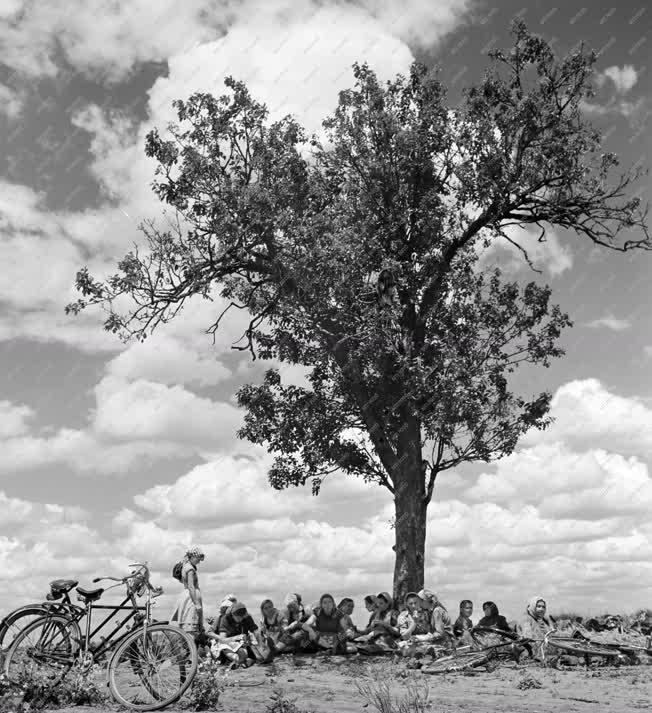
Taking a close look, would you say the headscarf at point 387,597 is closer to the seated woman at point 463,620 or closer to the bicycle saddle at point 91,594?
the seated woman at point 463,620

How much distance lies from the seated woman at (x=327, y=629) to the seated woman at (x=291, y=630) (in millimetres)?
159

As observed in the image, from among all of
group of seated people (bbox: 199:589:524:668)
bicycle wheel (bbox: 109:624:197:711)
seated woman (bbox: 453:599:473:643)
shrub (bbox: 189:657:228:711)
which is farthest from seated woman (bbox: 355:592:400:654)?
bicycle wheel (bbox: 109:624:197:711)

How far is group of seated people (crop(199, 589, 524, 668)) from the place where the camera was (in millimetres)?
14086

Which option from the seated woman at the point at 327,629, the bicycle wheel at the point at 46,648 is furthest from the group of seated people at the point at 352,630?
the bicycle wheel at the point at 46,648

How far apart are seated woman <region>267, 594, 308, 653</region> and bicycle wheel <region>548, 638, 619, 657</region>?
4.47 metres

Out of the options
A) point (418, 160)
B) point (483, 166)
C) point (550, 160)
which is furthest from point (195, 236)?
point (550, 160)

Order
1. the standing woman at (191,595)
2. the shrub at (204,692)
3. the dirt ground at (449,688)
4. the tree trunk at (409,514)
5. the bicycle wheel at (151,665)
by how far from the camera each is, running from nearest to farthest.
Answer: the bicycle wheel at (151,665) → the shrub at (204,692) → the dirt ground at (449,688) → the standing woman at (191,595) → the tree trunk at (409,514)

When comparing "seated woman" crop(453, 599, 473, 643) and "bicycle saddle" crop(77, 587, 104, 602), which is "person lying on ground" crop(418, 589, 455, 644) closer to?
"seated woman" crop(453, 599, 473, 643)

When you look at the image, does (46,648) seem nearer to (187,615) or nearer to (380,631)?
(187,615)

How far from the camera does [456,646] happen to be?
46.5ft

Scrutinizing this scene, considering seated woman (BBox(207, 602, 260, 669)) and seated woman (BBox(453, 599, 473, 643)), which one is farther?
seated woman (BBox(453, 599, 473, 643))

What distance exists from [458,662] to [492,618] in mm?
2624

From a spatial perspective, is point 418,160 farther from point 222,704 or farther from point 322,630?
point 222,704

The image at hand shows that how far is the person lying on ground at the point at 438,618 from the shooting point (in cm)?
1455
